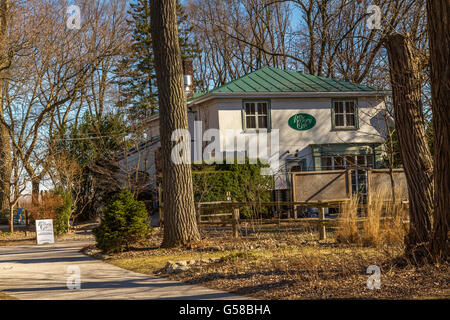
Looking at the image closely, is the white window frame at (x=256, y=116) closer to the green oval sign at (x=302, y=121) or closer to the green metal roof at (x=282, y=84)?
the green metal roof at (x=282, y=84)

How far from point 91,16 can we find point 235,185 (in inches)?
483

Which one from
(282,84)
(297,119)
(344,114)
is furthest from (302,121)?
(344,114)

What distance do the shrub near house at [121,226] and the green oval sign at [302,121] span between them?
15.2 metres

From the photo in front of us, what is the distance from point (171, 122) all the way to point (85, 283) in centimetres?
578

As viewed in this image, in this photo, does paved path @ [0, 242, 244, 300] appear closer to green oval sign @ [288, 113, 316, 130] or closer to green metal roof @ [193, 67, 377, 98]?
green metal roof @ [193, 67, 377, 98]

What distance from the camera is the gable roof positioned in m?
27.8

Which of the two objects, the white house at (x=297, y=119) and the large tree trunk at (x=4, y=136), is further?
the white house at (x=297, y=119)

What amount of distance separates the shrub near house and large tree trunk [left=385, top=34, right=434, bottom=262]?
7184mm

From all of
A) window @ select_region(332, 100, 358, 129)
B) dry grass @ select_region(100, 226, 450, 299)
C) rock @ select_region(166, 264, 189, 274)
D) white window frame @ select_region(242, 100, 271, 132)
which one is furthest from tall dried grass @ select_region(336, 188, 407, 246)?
window @ select_region(332, 100, 358, 129)

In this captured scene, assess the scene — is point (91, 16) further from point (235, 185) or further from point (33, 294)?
point (33, 294)

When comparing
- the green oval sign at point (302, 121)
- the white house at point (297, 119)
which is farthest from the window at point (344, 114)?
the green oval sign at point (302, 121)

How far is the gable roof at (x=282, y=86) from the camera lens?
2781 centimetres
